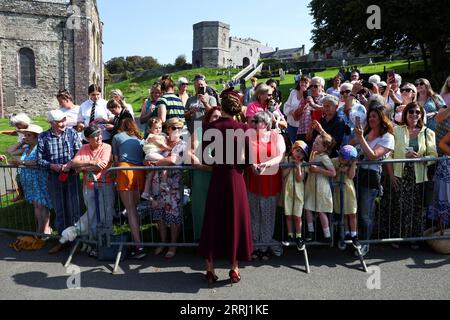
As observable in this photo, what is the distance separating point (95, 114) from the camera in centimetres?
696

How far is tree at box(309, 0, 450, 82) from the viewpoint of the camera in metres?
20.6

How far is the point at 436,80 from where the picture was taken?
2216cm

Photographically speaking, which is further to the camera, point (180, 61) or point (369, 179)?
point (180, 61)

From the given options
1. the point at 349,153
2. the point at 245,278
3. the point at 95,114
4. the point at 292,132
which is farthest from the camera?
the point at 292,132

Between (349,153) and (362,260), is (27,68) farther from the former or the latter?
(362,260)

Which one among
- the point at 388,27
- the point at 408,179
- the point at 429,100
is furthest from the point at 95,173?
the point at 388,27

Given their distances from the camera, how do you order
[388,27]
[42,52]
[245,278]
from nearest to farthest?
[245,278], [388,27], [42,52]

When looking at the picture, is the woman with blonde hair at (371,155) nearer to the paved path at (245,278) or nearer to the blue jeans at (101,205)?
the paved path at (245,278)

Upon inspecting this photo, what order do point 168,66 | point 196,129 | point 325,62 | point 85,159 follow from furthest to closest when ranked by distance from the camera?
point 168,66
point 325,62
point 85,159
point 196,129

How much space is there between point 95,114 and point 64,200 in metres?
1.75

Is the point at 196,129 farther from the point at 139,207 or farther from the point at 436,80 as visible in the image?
the point at 436,80

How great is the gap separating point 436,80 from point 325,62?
35.2 m

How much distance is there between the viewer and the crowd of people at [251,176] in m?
4.45

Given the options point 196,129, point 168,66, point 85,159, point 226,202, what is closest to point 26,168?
point 85,159
